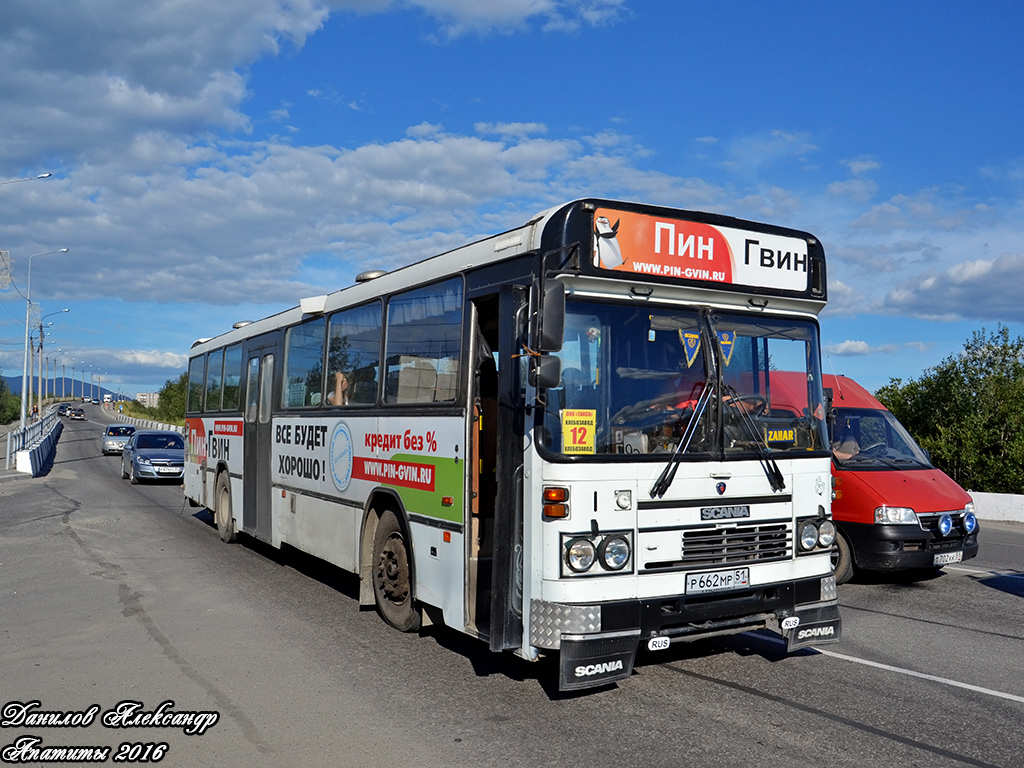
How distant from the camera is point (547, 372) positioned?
17.7ft

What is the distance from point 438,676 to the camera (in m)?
6.54

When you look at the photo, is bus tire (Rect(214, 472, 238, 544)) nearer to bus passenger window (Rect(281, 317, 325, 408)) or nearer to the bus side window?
bus passenger window (Rect(281, 317, 325, 408))

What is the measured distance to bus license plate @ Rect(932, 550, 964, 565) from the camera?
9672 mm

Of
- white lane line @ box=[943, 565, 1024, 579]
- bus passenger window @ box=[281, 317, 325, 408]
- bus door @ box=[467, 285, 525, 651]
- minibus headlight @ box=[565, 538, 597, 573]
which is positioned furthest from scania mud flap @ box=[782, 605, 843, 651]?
white lane line @ box=[943, 565, 1024, 579]

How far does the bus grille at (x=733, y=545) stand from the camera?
5.84 m

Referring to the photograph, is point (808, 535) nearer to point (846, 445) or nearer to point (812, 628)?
point (812, 628)

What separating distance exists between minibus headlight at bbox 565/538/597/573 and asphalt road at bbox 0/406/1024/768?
0.96 meters

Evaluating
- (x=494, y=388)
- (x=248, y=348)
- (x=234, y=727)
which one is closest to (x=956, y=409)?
(x=248, y=348)

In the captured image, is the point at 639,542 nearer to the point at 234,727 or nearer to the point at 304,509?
the point at 234,727

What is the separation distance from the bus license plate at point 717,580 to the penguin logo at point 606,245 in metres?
2.09

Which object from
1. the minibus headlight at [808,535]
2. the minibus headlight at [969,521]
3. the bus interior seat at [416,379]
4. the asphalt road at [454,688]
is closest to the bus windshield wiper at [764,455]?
the minibus headlight at [808,535]

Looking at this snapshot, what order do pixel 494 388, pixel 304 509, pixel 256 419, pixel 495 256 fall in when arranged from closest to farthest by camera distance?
pixel 495 256, pixel 494 388, pixel 304 509, pixel 256 419

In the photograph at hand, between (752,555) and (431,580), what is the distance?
2541mm

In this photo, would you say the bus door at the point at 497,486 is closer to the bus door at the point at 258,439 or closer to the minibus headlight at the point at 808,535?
the minibus headlight at the point at 808,535
